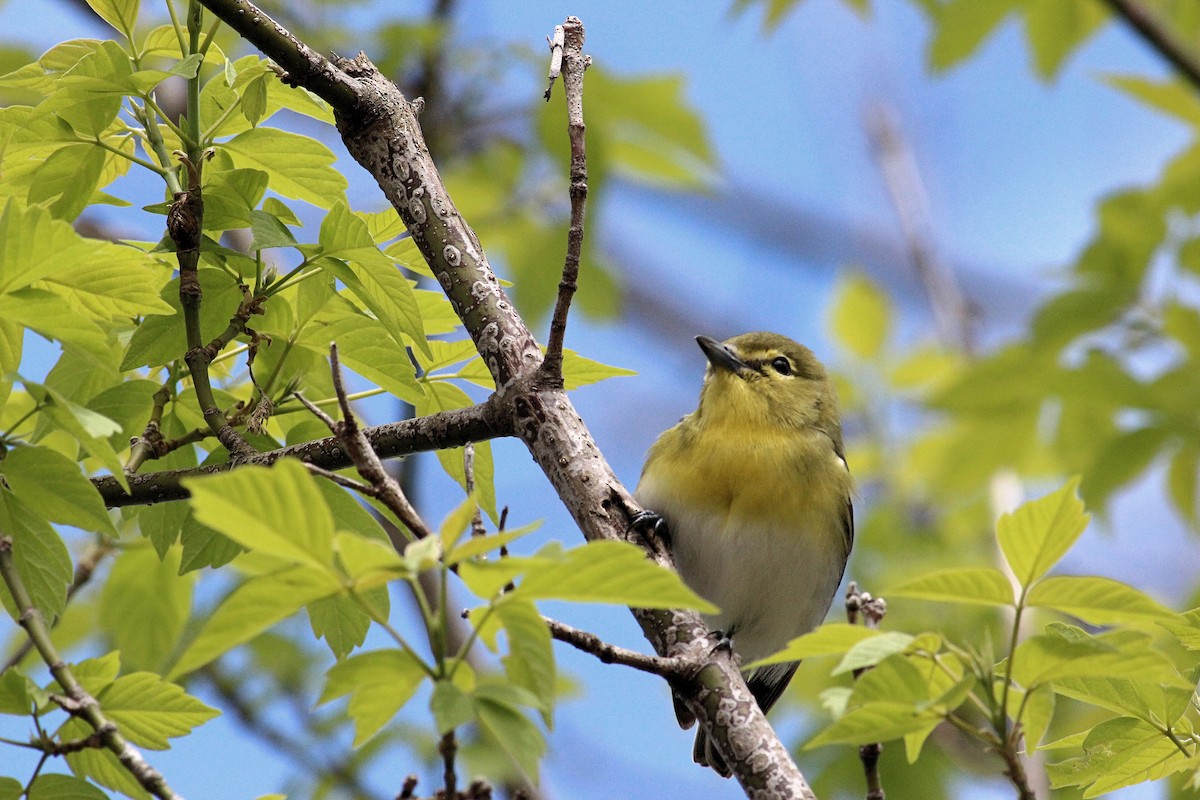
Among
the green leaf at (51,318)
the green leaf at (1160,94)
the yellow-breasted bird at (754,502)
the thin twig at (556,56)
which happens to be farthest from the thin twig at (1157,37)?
the green leaf at (51,318)

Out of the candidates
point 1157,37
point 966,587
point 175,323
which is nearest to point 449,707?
point 966,587

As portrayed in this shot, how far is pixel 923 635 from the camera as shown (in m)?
1.84

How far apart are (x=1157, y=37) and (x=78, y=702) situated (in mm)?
4147

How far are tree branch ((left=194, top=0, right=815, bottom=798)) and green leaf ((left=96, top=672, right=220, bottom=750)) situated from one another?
33.5 inches

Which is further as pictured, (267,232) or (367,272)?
(367,272)

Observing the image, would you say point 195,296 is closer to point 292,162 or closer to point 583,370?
point 292,162

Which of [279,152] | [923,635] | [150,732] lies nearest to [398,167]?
[279,152]

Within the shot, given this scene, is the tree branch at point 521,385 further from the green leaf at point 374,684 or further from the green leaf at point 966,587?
the green leaf at point 374,684

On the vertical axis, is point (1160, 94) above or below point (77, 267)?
above

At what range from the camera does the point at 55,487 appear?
226cm

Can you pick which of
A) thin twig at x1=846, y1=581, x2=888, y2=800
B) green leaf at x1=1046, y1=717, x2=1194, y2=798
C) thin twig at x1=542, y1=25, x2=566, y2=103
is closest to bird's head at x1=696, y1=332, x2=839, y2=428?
thin twig at x1=846, y1=581, x2=888, y2=800

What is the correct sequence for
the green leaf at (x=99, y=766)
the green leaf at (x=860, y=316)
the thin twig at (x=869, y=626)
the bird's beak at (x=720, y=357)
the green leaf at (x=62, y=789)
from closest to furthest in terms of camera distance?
the green leaf at (x=62, y=789) → the green leaf at (x=99, y=766) → the thin twig at (x=869, y=626) → the bird's beak at (x=720, y=357) → the green leaf at (x=860, y=316)

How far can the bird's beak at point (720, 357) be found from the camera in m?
5.32

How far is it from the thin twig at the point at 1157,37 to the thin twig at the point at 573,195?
2780mm
